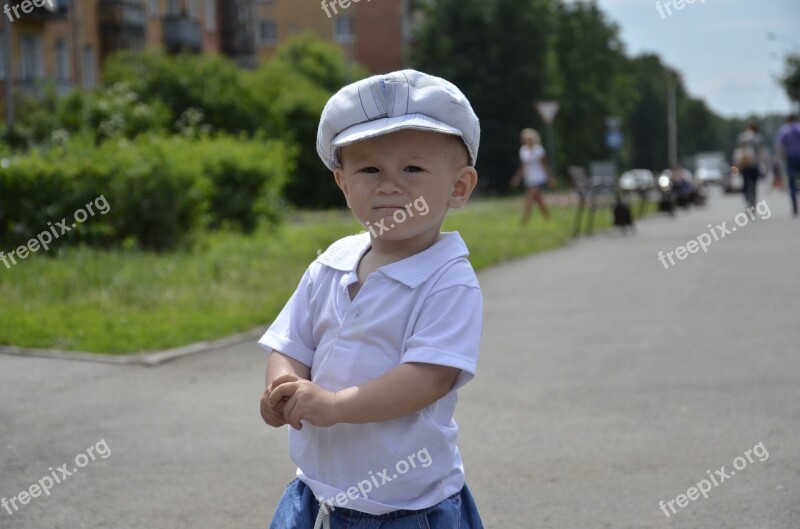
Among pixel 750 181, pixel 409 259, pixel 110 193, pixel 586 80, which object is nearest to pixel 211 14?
pixel 586 80

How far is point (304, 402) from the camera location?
249cm

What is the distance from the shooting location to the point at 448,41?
220 ft

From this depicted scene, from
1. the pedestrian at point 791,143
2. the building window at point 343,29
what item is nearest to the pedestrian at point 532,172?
the pedestrian at point 791,143

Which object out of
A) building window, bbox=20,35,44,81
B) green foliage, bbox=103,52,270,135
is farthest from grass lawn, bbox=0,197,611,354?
building window, bbox=20,35,44,81

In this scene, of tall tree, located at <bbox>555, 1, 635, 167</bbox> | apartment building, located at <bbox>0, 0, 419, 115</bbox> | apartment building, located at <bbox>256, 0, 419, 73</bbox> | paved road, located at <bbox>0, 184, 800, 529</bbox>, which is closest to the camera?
paved road, located at <bbox>0, 184, 800, 529</bbox>

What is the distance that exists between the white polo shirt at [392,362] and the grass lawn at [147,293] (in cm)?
607

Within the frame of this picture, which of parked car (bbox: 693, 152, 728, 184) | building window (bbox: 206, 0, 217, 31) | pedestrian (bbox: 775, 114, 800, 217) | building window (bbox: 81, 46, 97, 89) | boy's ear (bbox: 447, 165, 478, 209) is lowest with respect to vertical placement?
parked car (bbox: 693, 152, 728, 184)

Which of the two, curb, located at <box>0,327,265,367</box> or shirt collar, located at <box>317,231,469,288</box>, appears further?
curb, located at <box>0,327,265,367</box>

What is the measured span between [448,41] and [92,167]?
2103 inches

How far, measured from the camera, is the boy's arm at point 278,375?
2541 mm

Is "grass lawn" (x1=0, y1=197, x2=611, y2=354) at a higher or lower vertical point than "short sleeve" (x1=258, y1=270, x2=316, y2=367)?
lower

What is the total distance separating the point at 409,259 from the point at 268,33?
82.1m

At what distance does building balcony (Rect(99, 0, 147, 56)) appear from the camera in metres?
48.2

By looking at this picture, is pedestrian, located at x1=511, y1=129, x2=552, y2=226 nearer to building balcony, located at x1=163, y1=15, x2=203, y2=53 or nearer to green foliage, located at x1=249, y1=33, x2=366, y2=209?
green foliage, located at x1=249, y1=33, x2=366, y2=209
